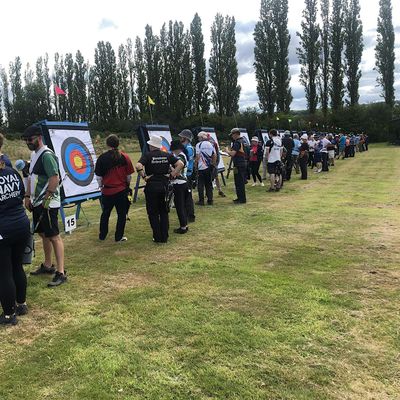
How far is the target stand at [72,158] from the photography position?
23.6ft

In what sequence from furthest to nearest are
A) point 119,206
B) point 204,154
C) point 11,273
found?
point 204,154 → point 119,206 → point 11,273

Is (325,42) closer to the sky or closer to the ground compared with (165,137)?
closer to the sky

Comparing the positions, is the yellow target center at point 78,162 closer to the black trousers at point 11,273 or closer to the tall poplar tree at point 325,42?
the black trousers at point 11,273

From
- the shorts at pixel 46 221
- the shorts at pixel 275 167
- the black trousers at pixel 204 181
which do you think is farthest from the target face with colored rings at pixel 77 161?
the shorts at pixel 275 167

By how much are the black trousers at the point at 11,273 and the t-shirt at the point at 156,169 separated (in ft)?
8.81

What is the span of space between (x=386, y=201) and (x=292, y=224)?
3.53 meters

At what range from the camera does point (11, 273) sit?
3506 mm

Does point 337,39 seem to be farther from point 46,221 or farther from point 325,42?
point 46,221

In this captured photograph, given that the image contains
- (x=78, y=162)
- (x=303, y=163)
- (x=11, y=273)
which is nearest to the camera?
(x=11, y=273)

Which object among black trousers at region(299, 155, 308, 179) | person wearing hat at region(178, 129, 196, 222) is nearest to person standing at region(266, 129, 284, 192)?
person wearing hat at region(178, 129, 196, 222)

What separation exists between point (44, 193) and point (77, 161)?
133 inches

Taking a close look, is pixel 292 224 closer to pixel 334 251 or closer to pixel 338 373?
pixel 334 251

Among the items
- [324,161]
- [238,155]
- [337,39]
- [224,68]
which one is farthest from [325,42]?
[238,155]

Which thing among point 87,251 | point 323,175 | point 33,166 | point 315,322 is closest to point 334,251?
point 315,322
